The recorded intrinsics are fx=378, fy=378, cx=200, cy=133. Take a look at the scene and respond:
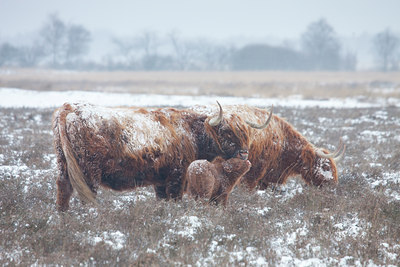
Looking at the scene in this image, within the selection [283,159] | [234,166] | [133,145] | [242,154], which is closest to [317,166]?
[283,159]

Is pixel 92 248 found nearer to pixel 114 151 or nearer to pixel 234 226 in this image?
pixel 114 151

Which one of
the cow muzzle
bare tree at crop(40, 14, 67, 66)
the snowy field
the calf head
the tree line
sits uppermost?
bare tree at crop(40, 14, 67, 66)

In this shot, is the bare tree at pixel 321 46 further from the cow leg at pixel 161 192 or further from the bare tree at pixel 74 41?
the cow leg at pixel 161 192

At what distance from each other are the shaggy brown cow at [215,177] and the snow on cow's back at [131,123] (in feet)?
1.68

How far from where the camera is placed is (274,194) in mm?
5270

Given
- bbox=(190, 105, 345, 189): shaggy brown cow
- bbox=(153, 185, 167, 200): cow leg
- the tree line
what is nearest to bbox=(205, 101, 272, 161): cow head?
bbox=(190, 105, 345, 189): shaggy brown cow

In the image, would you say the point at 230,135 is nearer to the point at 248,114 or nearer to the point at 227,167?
the point at 227,167

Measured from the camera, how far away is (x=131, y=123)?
14.4 ft

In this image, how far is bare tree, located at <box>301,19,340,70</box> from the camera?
62.4 m

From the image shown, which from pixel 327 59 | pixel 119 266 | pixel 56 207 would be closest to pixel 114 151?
pixel 56 207

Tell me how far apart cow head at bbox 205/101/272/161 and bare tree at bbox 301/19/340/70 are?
201ft

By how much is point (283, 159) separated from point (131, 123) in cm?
235

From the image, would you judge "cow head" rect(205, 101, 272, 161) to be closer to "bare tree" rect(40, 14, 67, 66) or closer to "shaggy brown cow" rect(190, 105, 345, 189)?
"shaggy brown cow" rect(190, 105, 345, 189)

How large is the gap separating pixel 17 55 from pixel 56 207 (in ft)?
222
